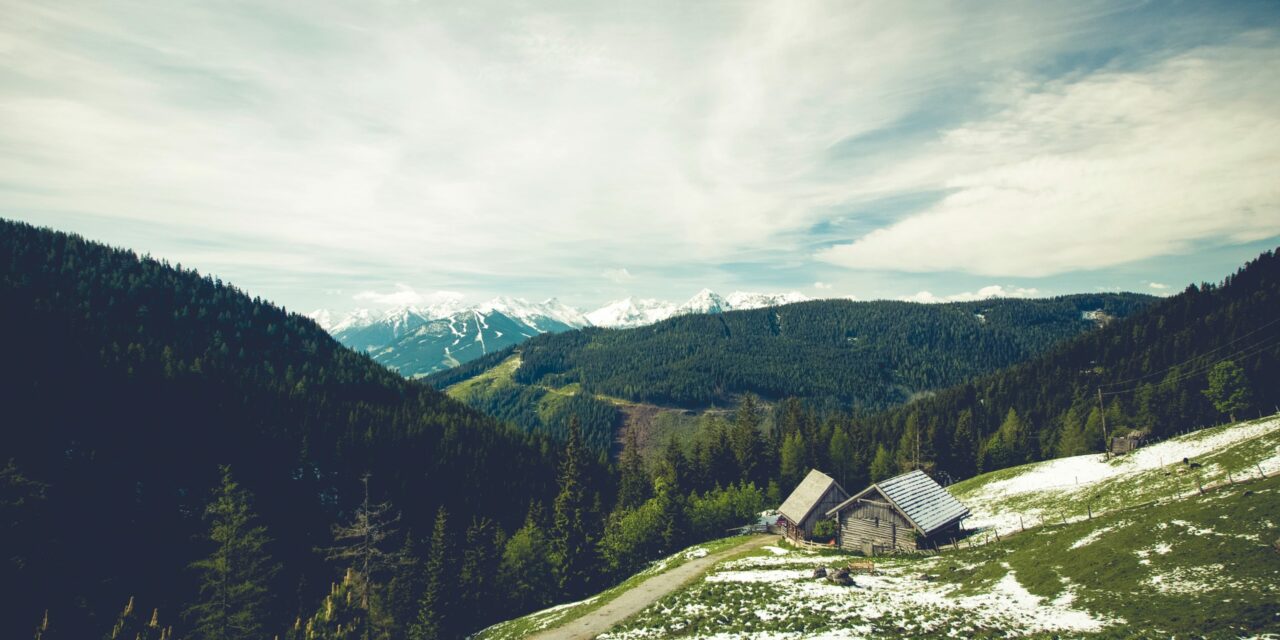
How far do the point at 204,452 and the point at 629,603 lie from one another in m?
105

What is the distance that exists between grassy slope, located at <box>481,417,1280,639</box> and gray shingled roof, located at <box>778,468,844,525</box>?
16.7 m

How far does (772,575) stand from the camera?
132 feet

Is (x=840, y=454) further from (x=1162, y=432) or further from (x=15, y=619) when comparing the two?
(x=15, y=619)

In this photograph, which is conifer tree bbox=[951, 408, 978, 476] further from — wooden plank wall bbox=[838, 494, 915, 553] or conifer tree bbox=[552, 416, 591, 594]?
conifer tree bbox=[552, 416, 591, 594]

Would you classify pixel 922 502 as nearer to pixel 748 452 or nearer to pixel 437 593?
pixel 748 452

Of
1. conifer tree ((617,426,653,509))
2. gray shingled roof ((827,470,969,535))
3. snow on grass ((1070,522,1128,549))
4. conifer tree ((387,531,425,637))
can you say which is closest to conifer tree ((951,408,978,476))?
gray shingled roof ((827,470,969,535))

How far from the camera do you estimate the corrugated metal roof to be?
1934 inches

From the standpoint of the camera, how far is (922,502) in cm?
5150

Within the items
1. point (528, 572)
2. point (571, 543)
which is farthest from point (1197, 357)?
point (528, 572)

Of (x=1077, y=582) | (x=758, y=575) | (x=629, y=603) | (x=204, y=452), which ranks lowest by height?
(x=629, y=603)

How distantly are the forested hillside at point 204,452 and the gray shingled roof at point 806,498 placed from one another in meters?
28.7

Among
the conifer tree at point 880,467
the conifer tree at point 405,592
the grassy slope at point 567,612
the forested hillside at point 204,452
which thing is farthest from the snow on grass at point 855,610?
the conifer tree at point 880,467

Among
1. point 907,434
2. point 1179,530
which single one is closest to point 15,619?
point 1179,530

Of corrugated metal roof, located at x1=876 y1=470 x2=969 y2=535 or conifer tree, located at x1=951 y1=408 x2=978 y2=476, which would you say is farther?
conifer tree, located at x1=951 y1=408 x2=978 y2=476
